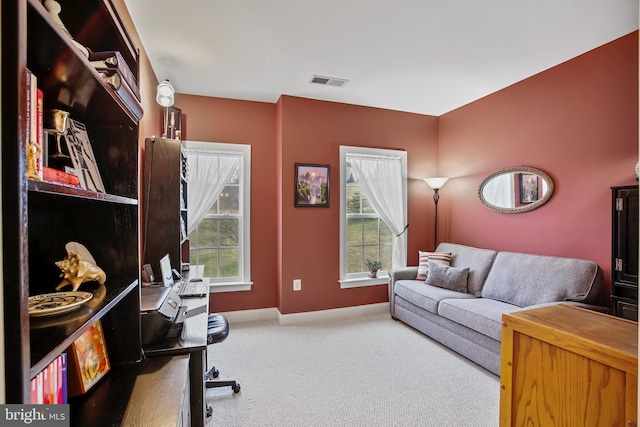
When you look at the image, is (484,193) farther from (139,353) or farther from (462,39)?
(139,353)

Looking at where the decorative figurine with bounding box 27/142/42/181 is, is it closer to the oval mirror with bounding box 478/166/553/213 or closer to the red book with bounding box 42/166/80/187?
the red book with bounding box 42/166/80/187

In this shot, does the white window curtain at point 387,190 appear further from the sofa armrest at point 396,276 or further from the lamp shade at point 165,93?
the lamp shade at point 165,93

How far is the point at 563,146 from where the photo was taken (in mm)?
2918

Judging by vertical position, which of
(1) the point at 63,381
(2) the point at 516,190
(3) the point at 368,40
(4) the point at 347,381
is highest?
(3) the point at 368,40

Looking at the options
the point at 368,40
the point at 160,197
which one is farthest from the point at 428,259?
the point at 160,197

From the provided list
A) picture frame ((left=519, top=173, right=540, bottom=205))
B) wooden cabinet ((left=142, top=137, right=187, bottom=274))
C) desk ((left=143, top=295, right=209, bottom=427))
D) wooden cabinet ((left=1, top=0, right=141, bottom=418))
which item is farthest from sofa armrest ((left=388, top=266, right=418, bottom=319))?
wooden cabinet ((left=1, top=0, right=141, bottom=418))

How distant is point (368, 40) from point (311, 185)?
1.71 metres

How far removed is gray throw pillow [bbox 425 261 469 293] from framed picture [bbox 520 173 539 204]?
3.09 ft

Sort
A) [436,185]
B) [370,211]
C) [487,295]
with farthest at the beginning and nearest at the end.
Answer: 1. [370,211]
2. [436,185]
3. [487,295]

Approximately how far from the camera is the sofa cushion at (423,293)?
3.14m

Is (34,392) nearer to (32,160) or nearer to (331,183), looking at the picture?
(32,160)

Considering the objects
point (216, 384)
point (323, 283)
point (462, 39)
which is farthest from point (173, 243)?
point (462, 39)

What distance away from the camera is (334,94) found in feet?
11.9

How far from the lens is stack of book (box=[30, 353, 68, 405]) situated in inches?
31.2
